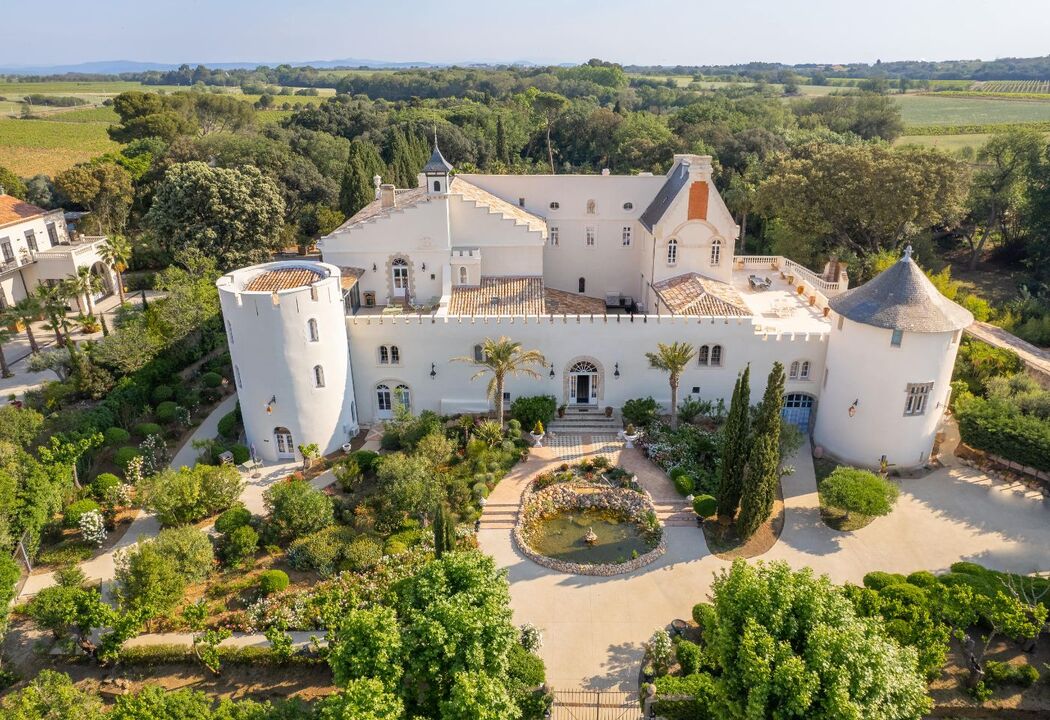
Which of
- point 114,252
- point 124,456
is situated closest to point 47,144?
point 114,252

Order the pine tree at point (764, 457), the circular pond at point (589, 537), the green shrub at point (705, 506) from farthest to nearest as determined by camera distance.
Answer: the green shrub at point (705, 506), the circular pond at point (589, 537), the pine tree at point (764, 457)

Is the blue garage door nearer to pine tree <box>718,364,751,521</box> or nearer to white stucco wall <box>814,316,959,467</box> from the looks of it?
white stucco wall <box>814,316,959,467</box>

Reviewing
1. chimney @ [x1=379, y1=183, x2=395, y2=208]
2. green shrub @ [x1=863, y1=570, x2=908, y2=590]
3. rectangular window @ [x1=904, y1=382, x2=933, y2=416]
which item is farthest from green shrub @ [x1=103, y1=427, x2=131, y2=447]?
rectangular window @ [x1=904, y1=382, x2=933, y2=416]

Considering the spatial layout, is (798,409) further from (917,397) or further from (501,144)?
(501,144)

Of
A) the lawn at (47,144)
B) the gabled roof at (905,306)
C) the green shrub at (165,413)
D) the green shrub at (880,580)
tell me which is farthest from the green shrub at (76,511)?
the lawn at (47,144)

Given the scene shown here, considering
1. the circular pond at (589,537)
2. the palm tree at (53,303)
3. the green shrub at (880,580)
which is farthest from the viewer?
the palm tree at (53,303)

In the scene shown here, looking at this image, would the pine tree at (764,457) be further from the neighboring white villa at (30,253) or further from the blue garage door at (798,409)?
the neighboring white villa at (30,253)
